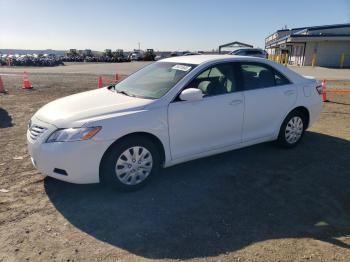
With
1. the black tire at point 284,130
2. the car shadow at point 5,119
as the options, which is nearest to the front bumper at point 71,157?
the black tire at point 284,130

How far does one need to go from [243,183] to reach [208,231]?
1317 mm

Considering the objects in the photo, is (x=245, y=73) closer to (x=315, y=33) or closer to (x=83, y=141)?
(x=83, y=141)

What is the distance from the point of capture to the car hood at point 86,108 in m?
3.94

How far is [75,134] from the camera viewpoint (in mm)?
3807

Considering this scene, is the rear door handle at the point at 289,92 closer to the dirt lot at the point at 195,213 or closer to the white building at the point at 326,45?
the dirt lot at the point at 195,213

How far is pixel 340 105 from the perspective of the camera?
10.4 m

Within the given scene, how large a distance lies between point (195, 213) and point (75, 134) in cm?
162

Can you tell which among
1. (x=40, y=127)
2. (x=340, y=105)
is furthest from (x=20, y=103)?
(x=340, y=105)

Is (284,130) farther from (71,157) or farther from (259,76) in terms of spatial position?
(71,157)

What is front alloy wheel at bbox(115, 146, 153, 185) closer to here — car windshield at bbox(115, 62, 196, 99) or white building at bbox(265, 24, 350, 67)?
car windshield at bbox(115, 62, 196, 99)

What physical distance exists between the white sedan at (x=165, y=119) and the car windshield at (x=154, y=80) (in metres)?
0.02

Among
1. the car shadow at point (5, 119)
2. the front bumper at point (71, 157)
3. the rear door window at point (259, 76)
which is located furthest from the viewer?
the car shadow at point (5, 119)

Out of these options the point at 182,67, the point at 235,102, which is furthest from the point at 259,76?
the point at 182,67

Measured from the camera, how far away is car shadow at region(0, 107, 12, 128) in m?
7.54
